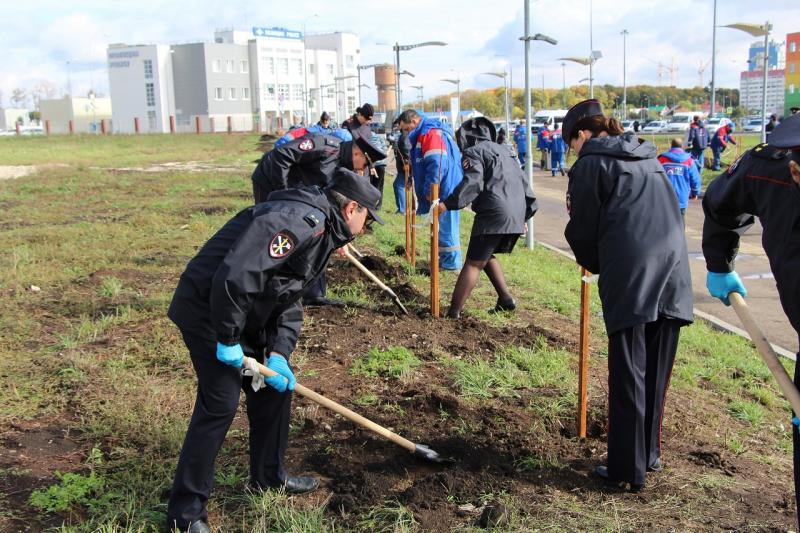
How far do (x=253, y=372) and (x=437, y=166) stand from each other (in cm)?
485

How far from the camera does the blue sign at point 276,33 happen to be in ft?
318

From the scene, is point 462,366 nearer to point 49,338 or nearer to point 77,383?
point 77,383

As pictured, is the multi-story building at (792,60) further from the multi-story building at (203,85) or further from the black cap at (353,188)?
the multi-story building at (203,85)

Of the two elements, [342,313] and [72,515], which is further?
[342,313]

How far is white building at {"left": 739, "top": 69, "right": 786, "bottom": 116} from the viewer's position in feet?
106

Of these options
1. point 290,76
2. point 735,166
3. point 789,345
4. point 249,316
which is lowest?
point 789,345

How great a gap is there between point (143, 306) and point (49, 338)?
1019mm

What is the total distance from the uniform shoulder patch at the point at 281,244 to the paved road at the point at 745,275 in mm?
5343

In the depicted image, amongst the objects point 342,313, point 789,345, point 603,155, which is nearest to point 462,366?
point 342,313

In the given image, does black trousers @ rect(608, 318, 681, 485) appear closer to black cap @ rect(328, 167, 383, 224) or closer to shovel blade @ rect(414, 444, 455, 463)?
shovel blade @ rect(414, 444, 455, 463)

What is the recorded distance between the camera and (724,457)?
4.02 metres

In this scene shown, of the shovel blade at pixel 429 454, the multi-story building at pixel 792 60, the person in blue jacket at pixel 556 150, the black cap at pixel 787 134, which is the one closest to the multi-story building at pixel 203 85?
the person in blue jacket at pixel 556 150

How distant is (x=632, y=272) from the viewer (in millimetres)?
3461

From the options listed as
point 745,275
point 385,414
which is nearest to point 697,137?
point 745,275
